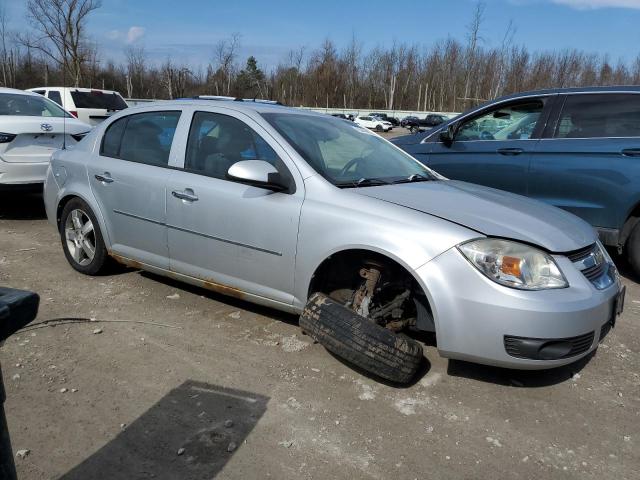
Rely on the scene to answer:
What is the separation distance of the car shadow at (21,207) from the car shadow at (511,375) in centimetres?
587

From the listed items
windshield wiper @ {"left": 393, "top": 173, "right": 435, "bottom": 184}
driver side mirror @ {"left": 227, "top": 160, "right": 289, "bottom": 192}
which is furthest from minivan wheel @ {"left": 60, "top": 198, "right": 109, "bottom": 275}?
windshield wiper @ {"left": 393, "top": 173, "right": 435, "bottom": 184}

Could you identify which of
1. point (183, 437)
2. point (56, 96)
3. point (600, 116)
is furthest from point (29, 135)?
point (56, 96)

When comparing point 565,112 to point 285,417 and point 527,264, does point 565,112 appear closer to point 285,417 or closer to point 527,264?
point 527,264

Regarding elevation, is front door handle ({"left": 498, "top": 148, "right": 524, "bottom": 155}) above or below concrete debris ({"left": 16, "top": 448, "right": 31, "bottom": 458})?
above

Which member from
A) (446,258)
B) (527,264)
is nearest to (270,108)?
(446,258)

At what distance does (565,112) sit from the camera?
17.3ft

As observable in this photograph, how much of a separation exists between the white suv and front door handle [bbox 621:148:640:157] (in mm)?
10955

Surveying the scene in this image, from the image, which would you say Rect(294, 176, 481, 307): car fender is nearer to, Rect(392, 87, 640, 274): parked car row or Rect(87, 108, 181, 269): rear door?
Rect(87, 108, 181, 269): rear door

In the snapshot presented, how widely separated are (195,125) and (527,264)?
2.49 metres

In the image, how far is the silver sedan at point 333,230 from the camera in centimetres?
274

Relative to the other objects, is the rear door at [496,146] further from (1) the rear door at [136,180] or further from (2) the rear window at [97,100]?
(2) the rear window at [97,100]

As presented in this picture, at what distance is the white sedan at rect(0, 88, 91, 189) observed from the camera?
6.43 m

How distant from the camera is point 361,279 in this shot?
10.9 feet

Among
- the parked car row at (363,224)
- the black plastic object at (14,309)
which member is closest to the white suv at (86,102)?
the parked car row at (363,224)
